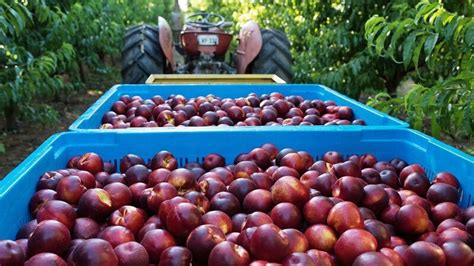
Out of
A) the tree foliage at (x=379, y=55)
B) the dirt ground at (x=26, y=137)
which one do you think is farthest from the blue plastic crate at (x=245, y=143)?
the dirt ground at (x=26, y=137)

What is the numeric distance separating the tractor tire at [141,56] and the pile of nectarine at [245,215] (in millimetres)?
3602

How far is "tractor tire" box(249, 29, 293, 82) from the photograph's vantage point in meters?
5.77

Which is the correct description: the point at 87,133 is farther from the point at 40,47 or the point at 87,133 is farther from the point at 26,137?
the point at 40,47

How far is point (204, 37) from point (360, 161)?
3.56 m

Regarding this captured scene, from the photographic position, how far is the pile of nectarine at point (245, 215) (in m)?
1.40

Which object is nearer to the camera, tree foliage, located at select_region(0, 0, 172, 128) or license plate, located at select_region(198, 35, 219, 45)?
tree foliage, located at select_region(0, 0, 172, 128)

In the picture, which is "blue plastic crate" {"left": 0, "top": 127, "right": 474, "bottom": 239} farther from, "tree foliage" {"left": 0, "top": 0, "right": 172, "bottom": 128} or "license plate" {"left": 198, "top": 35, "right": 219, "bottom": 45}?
"license plate" {"left": 198, "top": 35, "right": 219, "bottom": 45}

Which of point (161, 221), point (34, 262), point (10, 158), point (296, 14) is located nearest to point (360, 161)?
point (161, 221)

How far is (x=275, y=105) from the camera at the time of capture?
126 inches

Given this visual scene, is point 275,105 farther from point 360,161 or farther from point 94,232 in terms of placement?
point 94,232

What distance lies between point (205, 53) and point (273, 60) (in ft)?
2.68

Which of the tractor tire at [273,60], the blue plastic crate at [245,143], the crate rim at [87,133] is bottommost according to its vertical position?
the tractor tire at [273,60]

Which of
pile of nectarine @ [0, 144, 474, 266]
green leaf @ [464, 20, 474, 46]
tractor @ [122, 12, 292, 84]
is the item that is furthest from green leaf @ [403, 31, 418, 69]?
tractor @ [122, 12, 292, 84]

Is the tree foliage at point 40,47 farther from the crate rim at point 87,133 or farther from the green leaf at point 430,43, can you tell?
the green leaf at point 430,43
